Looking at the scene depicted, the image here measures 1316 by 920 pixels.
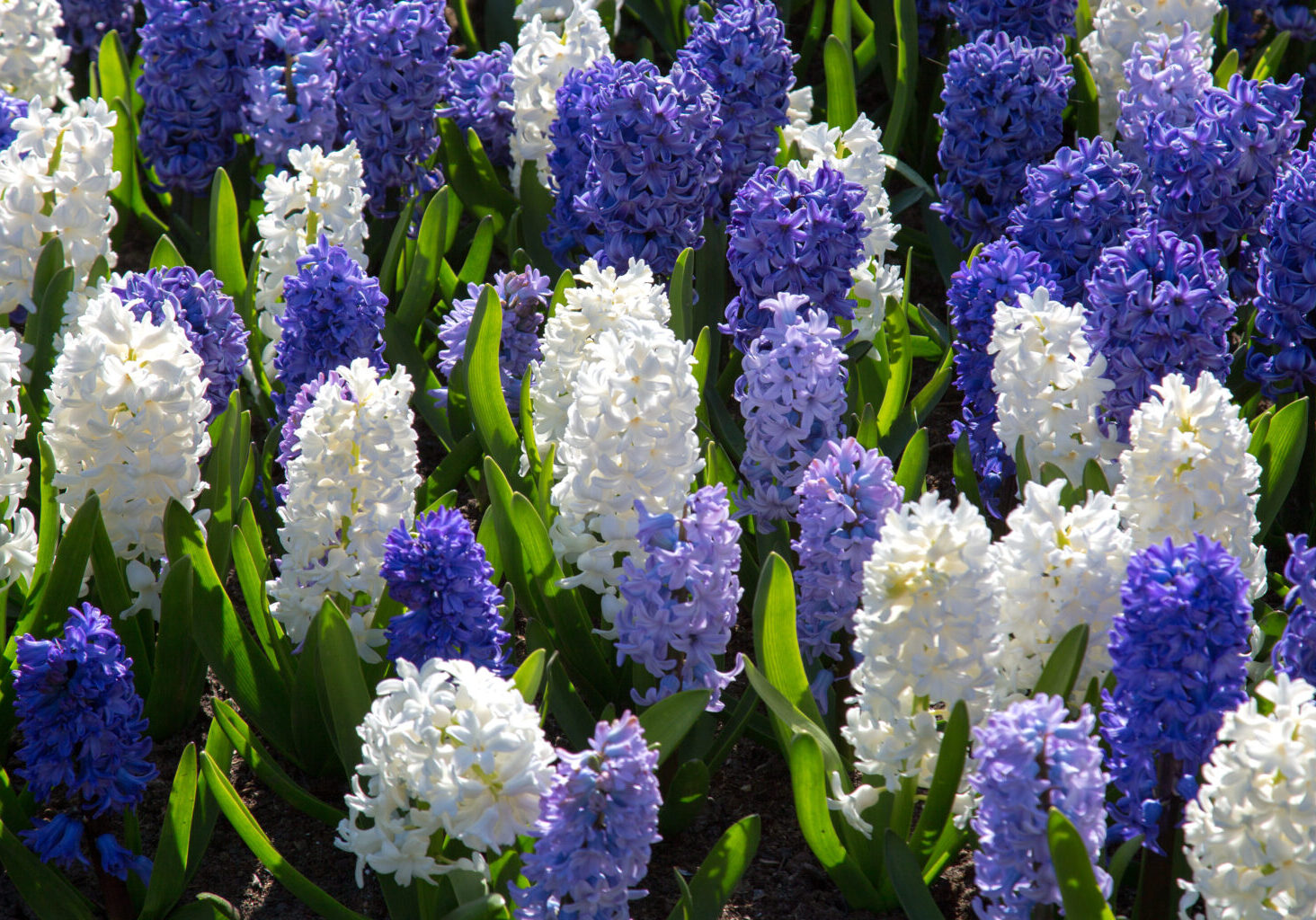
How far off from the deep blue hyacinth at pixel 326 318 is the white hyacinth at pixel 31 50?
7.51 feet

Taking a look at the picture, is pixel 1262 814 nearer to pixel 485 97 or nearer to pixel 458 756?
pixel 458 756

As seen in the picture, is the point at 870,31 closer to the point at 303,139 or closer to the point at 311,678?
the point at 303,139

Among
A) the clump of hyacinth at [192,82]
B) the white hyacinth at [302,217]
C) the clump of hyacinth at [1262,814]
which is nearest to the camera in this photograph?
the clump of hyacinth at [1262,814]

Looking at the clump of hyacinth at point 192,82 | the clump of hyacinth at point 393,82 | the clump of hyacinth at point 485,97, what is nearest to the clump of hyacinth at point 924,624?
the clump of hyacinth at point 393,82

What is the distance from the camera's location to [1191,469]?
9.50 feet

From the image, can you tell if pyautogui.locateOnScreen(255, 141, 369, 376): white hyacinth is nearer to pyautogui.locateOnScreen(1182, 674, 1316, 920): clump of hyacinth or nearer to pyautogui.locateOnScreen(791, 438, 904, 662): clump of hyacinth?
pyautogui.locateOnScreen(791, 438, 904, 662): clump of hyacinth

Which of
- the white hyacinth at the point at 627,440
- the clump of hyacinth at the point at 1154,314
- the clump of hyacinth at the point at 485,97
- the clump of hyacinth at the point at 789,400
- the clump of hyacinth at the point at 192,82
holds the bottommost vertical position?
the white hyacinth at the point at 627,440

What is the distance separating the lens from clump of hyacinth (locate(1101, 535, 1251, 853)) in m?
2.39

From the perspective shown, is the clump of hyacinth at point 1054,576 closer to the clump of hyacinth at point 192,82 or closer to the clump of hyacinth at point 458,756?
the clump of hyacinth at point 458,756

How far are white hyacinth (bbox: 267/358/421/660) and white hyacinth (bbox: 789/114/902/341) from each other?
1.62 m

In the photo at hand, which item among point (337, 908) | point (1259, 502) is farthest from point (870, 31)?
point (337, 908)

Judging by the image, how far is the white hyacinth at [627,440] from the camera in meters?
2.99

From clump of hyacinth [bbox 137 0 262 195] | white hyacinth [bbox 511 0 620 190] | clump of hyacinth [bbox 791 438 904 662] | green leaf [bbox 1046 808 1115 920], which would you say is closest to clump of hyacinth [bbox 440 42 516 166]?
white hyacinth [bbox 511 0 620 190]

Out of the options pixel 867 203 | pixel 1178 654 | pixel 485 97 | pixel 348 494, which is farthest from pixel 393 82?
pixel 1178 654
